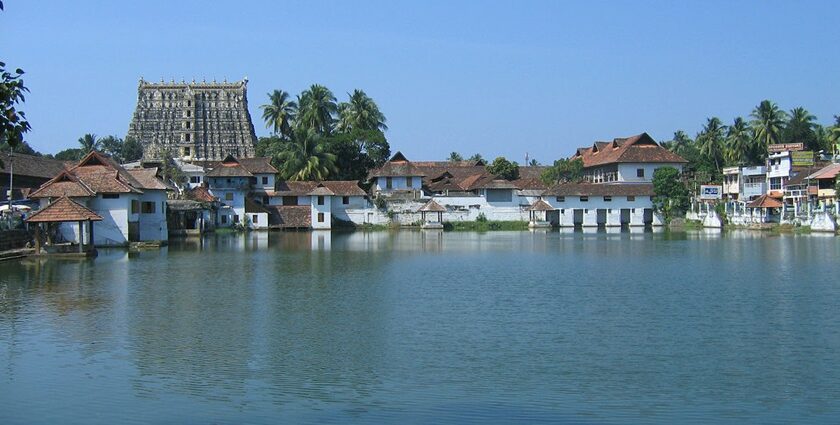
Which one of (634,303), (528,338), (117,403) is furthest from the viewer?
(634,303)

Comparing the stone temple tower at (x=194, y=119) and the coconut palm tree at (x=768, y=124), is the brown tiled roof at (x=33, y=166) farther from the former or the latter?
the coconut palm tree at (x=768, y=124)

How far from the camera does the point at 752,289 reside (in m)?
24.3

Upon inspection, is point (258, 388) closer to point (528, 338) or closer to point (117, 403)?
point (117, 403)

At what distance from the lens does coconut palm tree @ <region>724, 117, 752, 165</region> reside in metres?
79.6

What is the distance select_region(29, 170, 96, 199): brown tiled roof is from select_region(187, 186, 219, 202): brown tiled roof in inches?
786

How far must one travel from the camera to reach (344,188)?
6744 cm

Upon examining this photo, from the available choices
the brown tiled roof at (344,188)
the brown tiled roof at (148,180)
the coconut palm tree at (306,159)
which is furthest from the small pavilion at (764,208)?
the brown tiled roof at (148,180)

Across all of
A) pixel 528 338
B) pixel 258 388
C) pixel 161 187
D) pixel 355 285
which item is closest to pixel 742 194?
pixel 161 187

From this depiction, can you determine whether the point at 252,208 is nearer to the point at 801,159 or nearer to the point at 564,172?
the point at 564,172

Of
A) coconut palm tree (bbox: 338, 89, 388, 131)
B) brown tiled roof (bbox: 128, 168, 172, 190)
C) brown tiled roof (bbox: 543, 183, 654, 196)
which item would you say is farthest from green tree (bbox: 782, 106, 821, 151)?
brown tiled roof (bbox: 128, 168, 172, 190)

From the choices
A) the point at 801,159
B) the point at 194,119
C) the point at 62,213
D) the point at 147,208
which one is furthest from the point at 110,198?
the point at 194,119

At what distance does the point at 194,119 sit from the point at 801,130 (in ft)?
195

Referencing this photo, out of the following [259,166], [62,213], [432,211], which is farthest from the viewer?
[259,166]

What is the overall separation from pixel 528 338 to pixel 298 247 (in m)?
28.9
